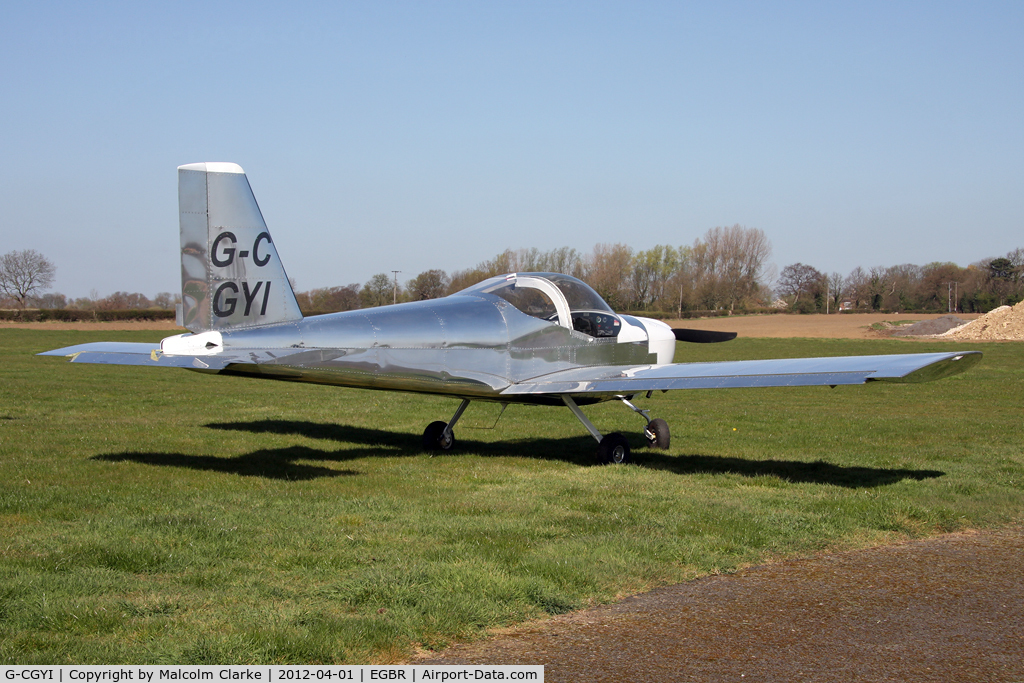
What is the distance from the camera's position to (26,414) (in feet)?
46.3

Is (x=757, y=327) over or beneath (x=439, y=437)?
over

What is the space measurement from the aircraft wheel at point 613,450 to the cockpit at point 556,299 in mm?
1503

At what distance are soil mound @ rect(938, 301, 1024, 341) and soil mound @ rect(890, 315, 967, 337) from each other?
335cm

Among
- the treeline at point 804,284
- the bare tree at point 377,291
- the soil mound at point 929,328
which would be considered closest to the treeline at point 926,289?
the treeline at point 804,284

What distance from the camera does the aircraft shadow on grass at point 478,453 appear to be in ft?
30.8

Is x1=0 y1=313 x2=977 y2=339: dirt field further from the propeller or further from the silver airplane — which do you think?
the silver airplane

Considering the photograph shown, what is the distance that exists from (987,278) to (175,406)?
403ft

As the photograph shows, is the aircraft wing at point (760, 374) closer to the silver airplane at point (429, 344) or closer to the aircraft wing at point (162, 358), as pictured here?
the silver airplane at point (429, 344)

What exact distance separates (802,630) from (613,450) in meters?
5.88

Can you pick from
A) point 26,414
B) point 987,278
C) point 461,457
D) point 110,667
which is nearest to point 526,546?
→ point 110,667

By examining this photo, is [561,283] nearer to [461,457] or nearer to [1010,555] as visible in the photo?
[461,457]

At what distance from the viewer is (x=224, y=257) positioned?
28.2 feet

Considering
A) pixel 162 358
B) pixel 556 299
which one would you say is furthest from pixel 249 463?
pixel 556 299

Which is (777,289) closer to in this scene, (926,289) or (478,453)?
(926,289)
